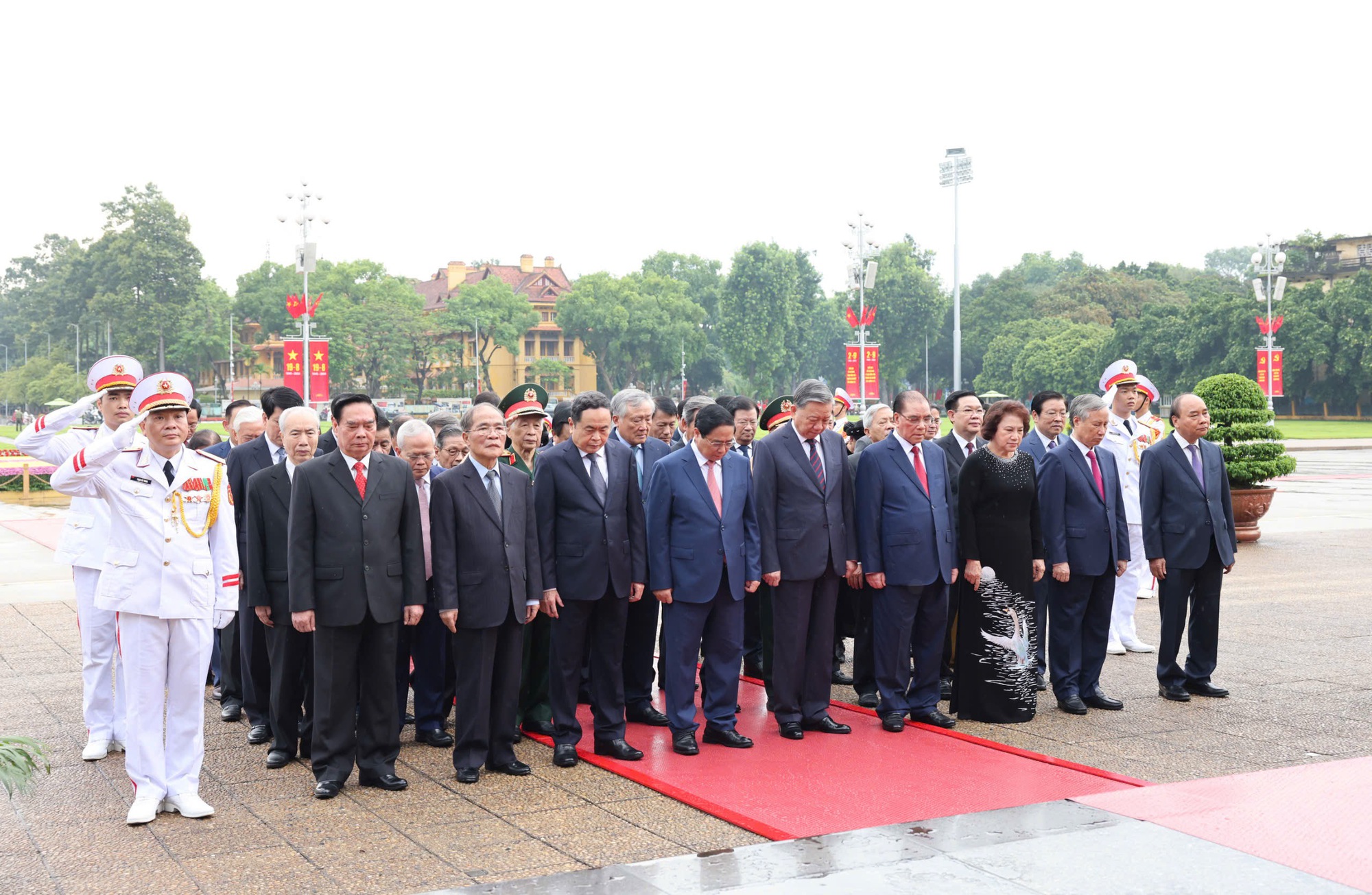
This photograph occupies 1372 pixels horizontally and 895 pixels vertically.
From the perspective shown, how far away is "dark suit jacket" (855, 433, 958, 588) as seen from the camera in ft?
21.2

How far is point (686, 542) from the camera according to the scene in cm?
611

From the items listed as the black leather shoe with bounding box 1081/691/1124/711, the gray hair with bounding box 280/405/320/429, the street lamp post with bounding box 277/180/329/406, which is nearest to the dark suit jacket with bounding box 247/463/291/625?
the gray hair with bounding box 280/405/320/429

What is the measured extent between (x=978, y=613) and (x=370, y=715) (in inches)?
132

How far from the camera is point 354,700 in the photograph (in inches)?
215

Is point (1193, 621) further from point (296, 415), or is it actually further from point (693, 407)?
point (296, 415)

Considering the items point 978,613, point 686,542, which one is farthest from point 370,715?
point 978,613

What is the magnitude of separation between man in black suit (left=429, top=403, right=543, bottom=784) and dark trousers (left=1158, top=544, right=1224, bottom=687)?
12.9ft

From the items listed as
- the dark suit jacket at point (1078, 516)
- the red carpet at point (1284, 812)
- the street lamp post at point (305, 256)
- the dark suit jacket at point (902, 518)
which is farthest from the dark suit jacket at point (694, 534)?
the street lamp post at point (305, 256)

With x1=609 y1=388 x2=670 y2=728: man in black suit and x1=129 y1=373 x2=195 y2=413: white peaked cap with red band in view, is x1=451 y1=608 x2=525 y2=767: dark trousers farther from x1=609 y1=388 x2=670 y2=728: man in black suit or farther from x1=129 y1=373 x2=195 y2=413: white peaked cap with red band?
x1=129 y1=373 x2=195 y2=413: white peaked cap with red band

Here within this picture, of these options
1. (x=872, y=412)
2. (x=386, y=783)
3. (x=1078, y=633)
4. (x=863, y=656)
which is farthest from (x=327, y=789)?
(x=1078, y=633)

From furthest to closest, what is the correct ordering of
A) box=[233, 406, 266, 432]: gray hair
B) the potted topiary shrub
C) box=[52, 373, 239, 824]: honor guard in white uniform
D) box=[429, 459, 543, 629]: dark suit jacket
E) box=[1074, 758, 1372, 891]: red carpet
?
the potted topiary shrub, box=[233, 406, 266, 432]: gray hair, box=[429, 459, 543, 629]: dark suit jacket, box=[52, 373, 239, 824]: honor guard in white uniform, box=[1074, 758, 1372, 891]: red carpet

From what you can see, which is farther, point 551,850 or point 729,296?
point 729,296

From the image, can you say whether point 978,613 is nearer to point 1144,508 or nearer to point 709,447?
point 1144,508

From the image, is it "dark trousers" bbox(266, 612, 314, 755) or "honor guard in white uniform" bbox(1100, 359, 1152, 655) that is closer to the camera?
"dark trousers" bbox(266, 612, 314, 755)
